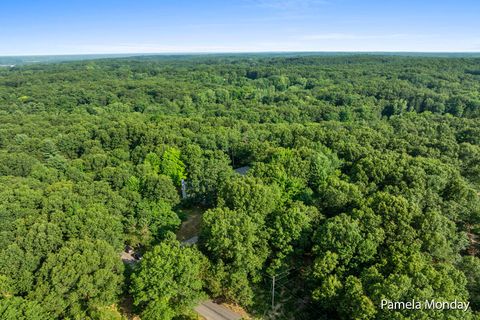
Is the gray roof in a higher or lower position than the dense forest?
lower

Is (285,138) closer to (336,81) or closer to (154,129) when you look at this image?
(154,129)

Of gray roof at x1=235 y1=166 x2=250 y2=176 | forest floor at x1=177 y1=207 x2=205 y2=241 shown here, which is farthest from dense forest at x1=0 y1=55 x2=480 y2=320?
gray roof at x1=235 y1=166 x2=250 y2=176

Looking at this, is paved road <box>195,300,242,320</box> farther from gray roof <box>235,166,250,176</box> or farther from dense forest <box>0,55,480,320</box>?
gray roof <box>235,166,250,176</box>

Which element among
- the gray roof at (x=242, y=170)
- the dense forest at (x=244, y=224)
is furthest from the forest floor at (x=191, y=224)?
the gray roof at (x=242, y=170)

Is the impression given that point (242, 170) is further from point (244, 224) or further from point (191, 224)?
point (244, 224)

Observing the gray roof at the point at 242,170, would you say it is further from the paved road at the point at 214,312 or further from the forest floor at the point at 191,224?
the paved road at the point at 214,312
